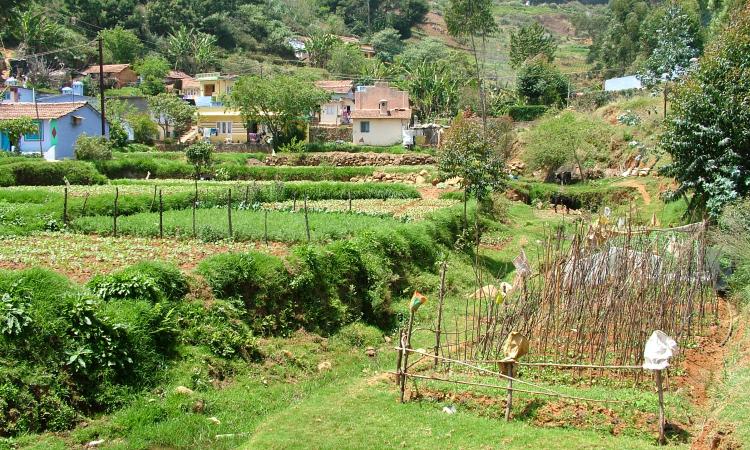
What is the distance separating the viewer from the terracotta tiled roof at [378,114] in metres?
56.6

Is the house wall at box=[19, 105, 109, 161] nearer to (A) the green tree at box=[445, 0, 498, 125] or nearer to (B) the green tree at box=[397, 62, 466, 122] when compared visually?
(A) the green tree at box=[445, 0, 498, 125]

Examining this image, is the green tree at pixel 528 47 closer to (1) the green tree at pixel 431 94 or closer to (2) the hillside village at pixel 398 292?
(1) the green tree at pixel 431 94

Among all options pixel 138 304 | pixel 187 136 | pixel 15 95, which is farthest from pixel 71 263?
pixel 187 136

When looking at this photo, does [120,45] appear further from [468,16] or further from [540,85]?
[540,85]

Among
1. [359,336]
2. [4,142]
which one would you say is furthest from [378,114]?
[359,336]

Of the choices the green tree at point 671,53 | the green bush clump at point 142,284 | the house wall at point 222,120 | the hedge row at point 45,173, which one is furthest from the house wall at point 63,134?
the green bush clump at point 142,284

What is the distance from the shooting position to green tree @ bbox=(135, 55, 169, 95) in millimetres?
71562

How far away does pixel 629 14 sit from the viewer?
72812mm

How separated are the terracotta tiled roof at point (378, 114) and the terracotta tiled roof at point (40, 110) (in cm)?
2010

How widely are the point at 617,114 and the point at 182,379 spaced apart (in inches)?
1661

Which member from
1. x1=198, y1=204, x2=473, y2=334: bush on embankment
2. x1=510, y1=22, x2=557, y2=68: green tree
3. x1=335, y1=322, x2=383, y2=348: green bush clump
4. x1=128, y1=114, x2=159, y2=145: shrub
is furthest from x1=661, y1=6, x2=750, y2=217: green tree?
x1=510, y1=22, x2=557, y2=68: green tree

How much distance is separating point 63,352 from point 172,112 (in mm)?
52009

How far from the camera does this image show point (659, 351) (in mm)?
9180

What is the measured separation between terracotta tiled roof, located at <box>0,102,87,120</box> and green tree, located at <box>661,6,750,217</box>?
34877mm
